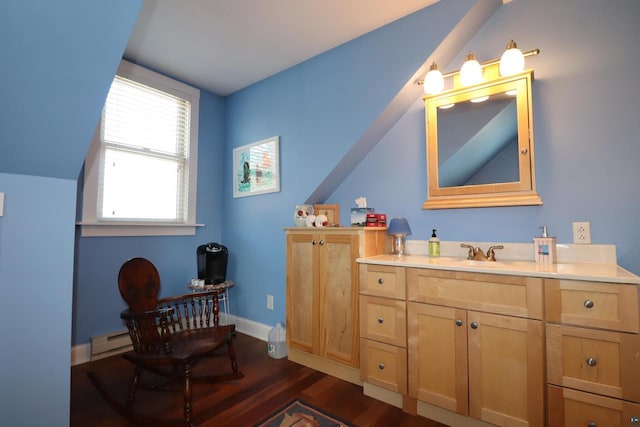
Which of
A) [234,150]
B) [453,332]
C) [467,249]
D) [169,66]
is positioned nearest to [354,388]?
[453,332]

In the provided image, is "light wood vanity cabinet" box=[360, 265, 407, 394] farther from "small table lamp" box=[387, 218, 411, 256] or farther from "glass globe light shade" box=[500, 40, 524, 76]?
"glass globe light shade" box=[500, 40, 524, 76]

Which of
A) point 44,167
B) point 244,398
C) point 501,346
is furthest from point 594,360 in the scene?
point 44,167

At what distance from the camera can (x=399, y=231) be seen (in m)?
2.14

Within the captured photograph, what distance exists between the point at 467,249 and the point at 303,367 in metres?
1.50

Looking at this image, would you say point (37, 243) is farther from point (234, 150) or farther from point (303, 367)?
point (234, 150)

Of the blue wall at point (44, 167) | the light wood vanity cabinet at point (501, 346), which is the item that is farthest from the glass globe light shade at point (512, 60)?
the blue wall at point (44, 167)

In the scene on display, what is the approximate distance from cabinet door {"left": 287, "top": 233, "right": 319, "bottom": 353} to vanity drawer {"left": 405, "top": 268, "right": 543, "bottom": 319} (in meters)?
0.83

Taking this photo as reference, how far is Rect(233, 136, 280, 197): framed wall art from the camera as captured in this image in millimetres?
2920

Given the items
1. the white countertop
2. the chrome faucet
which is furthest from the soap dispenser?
the chrome faucet

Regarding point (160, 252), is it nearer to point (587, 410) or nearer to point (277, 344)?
point (277, 344)

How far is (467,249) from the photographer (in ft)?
6.62

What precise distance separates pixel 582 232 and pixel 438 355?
1039mm

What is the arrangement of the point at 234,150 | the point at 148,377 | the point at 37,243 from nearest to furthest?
1. the point at 37,243
2. the point at 148,377
3. the point at 234,150

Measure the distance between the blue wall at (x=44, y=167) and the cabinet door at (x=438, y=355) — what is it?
5.77 ft
